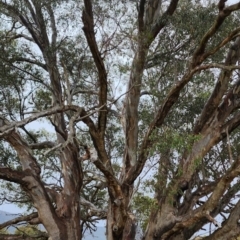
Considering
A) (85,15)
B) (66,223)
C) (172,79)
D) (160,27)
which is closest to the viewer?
(85,15)

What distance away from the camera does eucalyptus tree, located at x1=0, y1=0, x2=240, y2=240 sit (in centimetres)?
507

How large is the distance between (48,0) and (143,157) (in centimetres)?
292

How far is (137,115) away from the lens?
6.71m

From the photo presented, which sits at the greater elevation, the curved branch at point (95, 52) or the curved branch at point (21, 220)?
the curved branch at point (95, 52)

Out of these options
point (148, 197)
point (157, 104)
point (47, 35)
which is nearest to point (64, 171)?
point (148, 197)

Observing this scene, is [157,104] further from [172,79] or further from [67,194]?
[67,194]

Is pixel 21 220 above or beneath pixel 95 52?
beneath

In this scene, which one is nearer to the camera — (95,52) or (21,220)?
(95,52)

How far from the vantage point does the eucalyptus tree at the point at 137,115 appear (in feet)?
16.6

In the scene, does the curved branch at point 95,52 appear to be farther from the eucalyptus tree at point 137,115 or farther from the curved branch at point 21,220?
the curved branch at point 21,220

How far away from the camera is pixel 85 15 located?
14.2 feet

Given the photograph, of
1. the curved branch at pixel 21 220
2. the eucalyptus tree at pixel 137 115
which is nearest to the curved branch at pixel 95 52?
the eucalyptus tree at pixel 137 115

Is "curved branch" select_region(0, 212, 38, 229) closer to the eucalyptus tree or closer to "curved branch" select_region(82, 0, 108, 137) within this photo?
the eucalyptus tree

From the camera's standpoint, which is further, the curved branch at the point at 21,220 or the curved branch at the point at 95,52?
the curved branch at the point at 21,220
